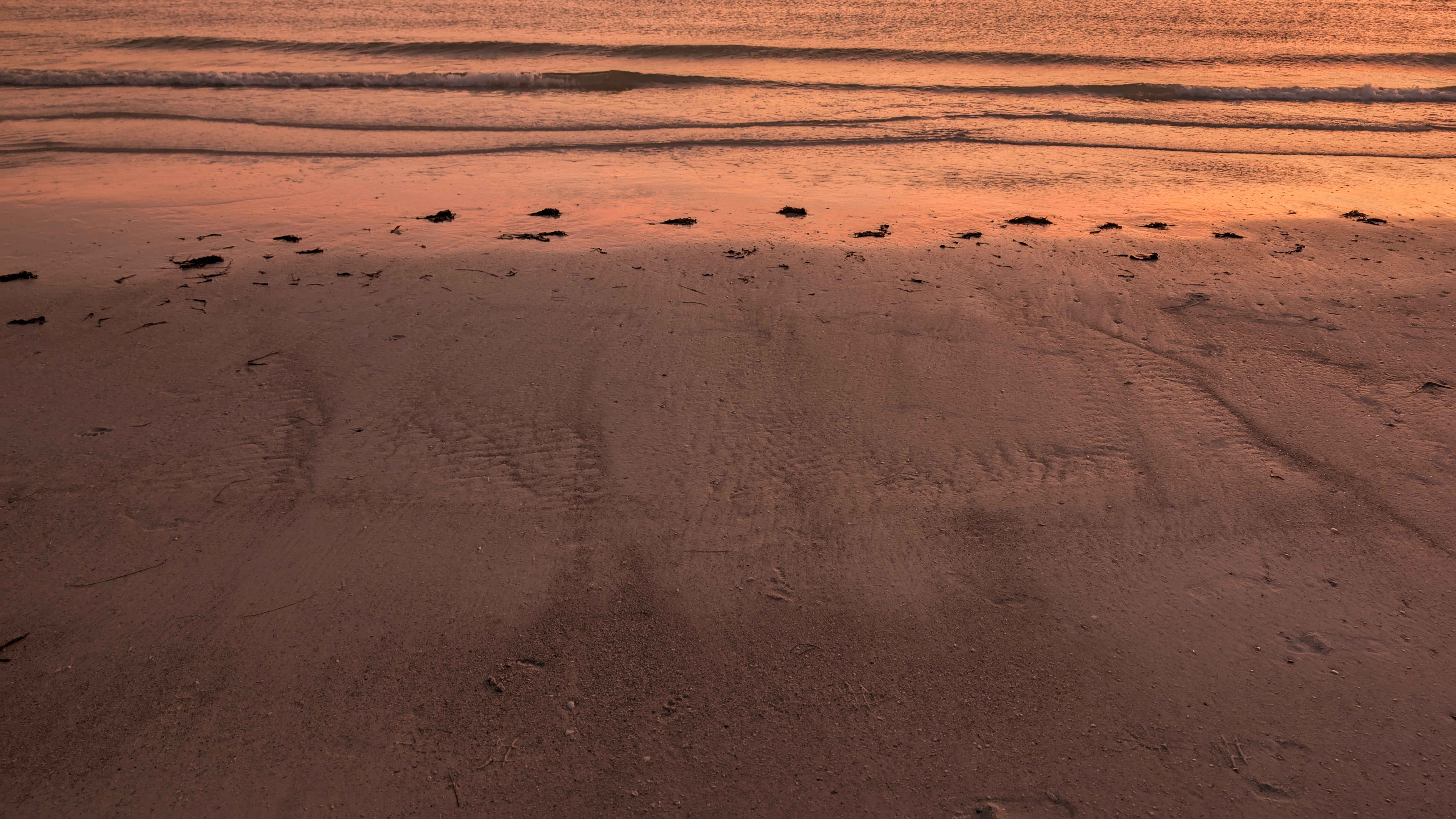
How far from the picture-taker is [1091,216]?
236 inches

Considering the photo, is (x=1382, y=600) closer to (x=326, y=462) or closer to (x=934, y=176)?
(x=326, y=462)

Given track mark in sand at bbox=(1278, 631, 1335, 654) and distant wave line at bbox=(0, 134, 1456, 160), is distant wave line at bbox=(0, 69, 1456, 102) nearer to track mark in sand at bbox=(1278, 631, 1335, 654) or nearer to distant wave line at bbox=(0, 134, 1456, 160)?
distant wave line at bbox=(0, 134, 1456, 160)

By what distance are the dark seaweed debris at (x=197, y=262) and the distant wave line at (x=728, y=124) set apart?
489cm

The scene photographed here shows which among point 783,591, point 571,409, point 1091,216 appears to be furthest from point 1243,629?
point 1091,216

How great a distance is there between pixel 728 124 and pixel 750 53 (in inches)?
198

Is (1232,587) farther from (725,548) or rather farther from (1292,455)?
→ (725,548)

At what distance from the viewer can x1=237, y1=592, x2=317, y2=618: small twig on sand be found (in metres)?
2.51

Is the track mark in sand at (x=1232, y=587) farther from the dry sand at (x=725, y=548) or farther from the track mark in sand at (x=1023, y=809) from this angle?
the track mark in sand at (x=1023, y=809)

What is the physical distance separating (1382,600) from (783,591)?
193 centimetres

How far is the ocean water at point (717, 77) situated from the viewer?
8.98 metres

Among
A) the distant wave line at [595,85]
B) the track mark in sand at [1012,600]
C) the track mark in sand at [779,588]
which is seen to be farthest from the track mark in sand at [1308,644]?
the distant wave line at [595,85]

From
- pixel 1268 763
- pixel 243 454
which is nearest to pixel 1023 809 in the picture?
pixel 1268 763

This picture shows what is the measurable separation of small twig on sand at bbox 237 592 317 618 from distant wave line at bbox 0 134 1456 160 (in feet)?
20.8

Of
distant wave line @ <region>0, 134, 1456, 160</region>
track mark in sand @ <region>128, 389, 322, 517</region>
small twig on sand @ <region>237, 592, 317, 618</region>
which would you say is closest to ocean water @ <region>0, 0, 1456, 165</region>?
distant wave line @ <region>0, 134, 1456, 160</region>
